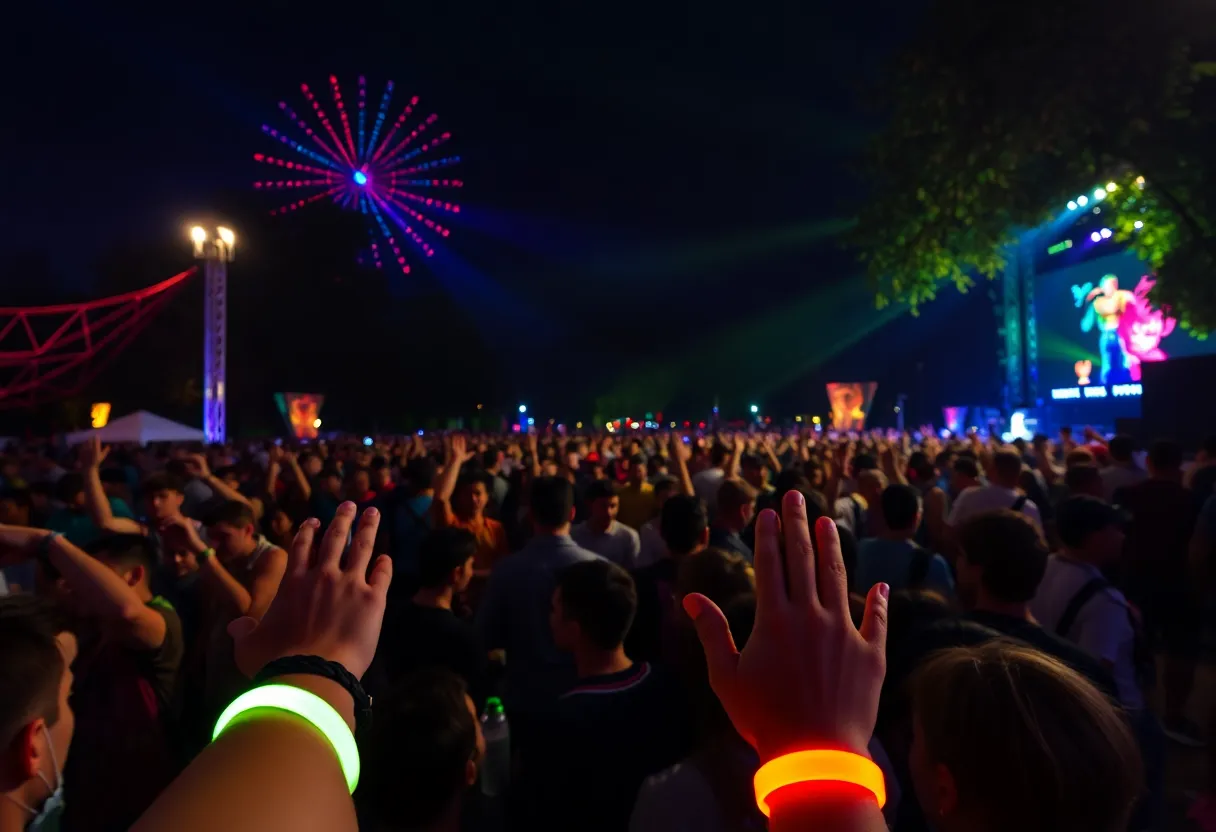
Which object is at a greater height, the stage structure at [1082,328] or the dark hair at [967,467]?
the stage structure at [1082,328]

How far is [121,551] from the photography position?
3.19 metres

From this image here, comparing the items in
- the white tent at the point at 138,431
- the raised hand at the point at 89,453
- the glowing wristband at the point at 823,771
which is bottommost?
the glowing wristband at the point at 823,771

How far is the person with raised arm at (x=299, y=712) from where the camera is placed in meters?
0.69

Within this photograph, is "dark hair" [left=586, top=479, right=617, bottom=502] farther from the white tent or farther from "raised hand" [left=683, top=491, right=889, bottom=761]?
the white tent

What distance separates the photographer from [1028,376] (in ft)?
82.1

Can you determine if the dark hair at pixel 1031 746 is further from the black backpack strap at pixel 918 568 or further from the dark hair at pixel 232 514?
the dark hair at pixel 232 514

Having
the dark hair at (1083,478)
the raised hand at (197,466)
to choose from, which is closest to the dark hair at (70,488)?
the raised hand at (197,466)

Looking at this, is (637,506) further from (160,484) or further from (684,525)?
(160,484)

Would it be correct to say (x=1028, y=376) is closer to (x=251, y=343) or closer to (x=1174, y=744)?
(x=1174, y=744)

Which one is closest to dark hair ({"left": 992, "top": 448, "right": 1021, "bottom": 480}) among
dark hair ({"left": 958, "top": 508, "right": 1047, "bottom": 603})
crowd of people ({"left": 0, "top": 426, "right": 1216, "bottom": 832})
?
crowd of people ({"left": 0, "top": 426, "right": 1216, "bottom": 832})

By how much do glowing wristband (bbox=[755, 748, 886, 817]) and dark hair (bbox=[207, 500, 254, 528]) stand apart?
157 inches

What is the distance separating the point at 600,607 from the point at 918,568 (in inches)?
84.8

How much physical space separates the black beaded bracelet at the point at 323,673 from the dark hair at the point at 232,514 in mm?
3651

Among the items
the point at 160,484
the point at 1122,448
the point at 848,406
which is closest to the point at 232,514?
the point at 160,484
